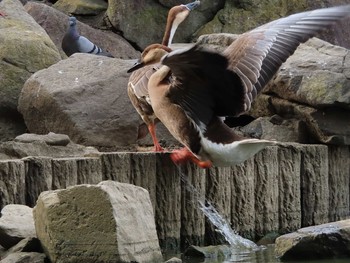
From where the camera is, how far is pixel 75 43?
12961mm

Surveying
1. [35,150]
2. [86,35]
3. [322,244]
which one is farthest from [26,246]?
[86,35]

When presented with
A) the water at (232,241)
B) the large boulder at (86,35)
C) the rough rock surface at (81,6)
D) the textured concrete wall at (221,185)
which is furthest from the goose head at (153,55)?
the rough rock surface at (81,6)

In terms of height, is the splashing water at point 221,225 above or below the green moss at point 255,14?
below

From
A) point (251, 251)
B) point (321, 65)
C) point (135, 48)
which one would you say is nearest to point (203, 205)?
point (251, 251)

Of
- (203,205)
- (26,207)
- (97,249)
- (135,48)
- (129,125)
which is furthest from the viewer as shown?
(135,48)

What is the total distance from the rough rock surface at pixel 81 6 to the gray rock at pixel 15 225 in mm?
8793

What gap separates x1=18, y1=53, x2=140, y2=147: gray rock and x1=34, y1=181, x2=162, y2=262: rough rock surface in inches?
108

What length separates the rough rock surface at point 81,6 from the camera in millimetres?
14984

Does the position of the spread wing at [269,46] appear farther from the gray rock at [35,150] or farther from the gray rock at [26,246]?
the gray rock at [26,246]

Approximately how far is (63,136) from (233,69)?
160 cm

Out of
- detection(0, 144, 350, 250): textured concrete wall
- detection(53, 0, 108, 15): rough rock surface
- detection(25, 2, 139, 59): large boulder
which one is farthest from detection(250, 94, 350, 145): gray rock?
detection(53, 0, 108, 15): rough rock surface

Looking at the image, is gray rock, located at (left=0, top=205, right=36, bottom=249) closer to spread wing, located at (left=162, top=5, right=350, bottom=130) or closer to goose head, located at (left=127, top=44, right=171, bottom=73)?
spread wing, located at (left=162, top=5, right=350, bottom=130)

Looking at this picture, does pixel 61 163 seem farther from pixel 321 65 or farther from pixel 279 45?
pixel 321 65

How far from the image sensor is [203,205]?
7.58m
